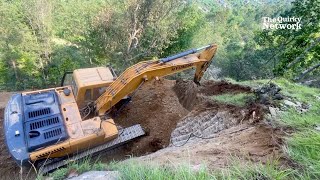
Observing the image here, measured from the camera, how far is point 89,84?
263 inches

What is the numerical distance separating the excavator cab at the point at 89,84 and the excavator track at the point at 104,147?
1256 mm

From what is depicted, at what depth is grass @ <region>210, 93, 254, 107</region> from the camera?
22.0 feet

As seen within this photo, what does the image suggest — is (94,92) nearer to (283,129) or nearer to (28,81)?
(283,129)

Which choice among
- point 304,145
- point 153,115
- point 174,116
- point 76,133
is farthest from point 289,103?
point 76,133

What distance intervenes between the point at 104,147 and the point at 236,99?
3725mm

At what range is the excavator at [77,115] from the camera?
5.86 meters

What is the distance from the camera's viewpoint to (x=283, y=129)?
398 cm

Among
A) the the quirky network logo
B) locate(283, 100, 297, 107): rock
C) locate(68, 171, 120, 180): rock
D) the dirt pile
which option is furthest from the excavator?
the the quirky network logo

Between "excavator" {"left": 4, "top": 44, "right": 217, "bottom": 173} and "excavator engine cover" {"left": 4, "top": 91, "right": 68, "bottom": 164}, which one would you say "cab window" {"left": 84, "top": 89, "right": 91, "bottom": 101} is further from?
"excavator engine cover" {"left": 4, "top": 91, "right": 68, "bottom": 164}

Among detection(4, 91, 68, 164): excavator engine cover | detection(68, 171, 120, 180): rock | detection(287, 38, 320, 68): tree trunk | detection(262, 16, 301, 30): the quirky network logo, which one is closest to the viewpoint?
detection(68, 171, 120, 180): rock

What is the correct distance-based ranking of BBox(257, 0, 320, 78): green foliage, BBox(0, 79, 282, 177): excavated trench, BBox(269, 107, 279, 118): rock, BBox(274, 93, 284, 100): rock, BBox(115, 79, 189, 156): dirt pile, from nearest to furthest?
BBox(269, 107, 279, 118): rock
BBox(274, 93, 284, 100): rock
BBox(0, 79, 282, 177): excavated trench
BBox(115, 79, 189, 156): dirt pile
BBox(257, 0, 320, 78): green foliage

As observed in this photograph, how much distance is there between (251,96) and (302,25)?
5362 mm

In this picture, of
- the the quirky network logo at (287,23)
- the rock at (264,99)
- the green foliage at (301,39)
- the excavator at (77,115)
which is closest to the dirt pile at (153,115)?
the excavator at (77,115)

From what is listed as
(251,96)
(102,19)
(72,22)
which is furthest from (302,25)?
(72,22)
